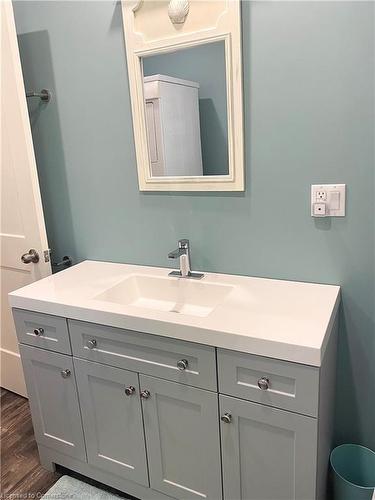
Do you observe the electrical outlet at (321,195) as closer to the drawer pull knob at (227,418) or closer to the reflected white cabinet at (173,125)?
the reflected white cabinet at (173,125)

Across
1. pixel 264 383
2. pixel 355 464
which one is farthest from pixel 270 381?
pixel 355 464

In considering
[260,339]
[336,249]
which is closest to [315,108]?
[336,249]

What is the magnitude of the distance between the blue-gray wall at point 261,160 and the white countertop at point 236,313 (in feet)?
0.40

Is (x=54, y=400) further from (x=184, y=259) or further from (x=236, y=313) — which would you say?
(x=236, y=313)

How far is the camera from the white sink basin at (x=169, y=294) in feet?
5.30

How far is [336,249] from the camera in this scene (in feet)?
4.78

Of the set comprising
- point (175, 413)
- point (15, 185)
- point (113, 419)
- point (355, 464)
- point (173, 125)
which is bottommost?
point (355, 464)

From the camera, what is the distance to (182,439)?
4.57ft

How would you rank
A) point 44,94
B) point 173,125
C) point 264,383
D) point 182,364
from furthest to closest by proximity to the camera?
point 44,94 < point 173,125 < point 182,364 < point 264,383

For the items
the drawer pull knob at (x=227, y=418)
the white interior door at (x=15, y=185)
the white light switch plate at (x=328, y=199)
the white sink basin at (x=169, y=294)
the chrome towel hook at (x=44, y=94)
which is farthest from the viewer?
the chrome towel hook at (x=44, y=94)

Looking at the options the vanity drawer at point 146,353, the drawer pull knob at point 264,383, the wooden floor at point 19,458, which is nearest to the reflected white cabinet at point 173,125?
the vanity drawer at point 146,353

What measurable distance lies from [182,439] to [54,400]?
0.62 m

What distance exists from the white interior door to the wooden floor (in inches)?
15.7

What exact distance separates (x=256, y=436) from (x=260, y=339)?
0.35 meters
